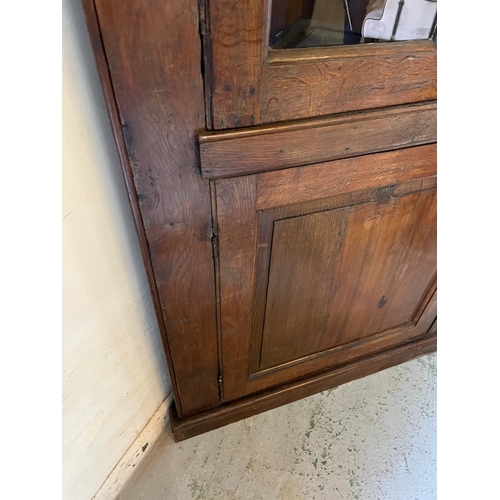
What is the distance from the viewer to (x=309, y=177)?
2.08 feet

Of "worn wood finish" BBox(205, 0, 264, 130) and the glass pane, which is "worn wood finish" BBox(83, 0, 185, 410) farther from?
the glass pane

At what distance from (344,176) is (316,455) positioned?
80cm

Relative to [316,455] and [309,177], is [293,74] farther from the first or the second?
[316,455]

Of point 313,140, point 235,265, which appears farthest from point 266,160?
point 235,265

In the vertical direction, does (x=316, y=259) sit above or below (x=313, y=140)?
below

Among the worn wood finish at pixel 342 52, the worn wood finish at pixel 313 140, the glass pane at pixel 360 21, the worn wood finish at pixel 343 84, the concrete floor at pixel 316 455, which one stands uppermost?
the glass pane at pixel 360 21

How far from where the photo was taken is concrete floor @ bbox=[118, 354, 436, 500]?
994 mm

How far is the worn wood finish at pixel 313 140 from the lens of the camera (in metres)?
0.54

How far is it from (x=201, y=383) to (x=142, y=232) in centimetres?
47

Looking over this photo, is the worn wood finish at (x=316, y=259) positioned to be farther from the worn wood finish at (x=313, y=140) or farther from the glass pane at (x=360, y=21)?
the glass pane at (x=360, y=21)

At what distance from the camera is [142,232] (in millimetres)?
597

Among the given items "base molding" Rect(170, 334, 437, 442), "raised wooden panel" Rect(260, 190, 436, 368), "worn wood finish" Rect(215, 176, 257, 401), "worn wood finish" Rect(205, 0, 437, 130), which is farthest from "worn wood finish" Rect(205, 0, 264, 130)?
"base molding" Rect(170, 334, 437, 442)

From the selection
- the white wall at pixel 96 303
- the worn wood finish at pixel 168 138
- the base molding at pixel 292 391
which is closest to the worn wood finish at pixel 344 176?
the worn wood finish at pixel 168 138
